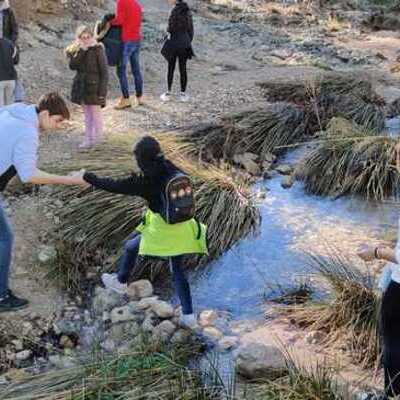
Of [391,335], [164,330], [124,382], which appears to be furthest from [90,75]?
[391,335]

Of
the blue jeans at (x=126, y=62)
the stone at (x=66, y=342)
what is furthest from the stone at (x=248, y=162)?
the stone at (x=66, y=342)

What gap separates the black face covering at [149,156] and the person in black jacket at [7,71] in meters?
3.07

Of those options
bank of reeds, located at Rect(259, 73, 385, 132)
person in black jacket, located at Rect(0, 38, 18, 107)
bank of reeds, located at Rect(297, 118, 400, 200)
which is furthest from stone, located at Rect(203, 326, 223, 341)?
bank of reeds, located at Rect(259, 73, 385, 132)

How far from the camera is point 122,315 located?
5309 millimetres

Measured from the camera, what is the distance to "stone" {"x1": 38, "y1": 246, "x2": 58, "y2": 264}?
19.2 feet

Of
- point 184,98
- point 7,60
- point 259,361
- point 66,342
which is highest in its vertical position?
point 7,60

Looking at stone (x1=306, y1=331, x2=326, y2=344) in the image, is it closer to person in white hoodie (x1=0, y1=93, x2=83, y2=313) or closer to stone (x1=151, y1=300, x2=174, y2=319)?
stone (x1=151, y1=300, x2=174, y2=319)

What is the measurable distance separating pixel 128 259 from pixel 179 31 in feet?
14.5

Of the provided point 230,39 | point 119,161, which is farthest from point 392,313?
point 230,39

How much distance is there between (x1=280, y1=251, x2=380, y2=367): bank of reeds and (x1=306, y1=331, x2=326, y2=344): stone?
0.13 ft

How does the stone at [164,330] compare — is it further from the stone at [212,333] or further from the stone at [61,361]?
the stone at [61,361]

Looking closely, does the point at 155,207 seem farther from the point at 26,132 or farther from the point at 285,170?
the point at 285,170

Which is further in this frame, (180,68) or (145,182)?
(180,68)

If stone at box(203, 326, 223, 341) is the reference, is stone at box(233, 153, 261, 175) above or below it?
above
